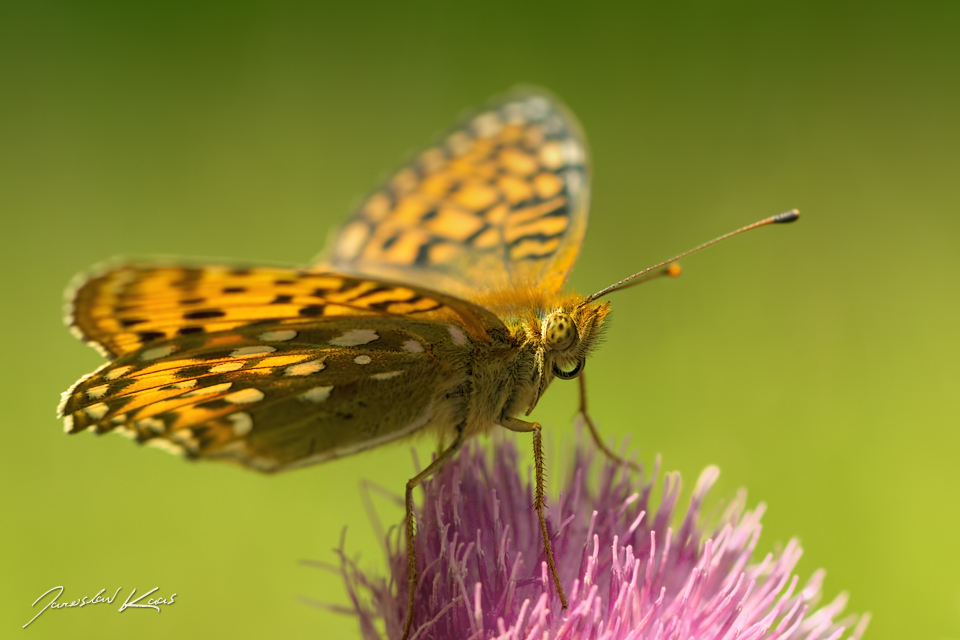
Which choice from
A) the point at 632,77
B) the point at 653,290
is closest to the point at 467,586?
the point at 653,290

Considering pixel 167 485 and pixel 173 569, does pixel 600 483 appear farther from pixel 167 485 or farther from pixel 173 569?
pixel 167 485

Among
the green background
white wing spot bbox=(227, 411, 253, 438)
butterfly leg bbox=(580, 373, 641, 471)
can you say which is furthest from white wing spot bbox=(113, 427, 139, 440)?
the green background

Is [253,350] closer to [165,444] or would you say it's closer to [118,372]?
[118,372]

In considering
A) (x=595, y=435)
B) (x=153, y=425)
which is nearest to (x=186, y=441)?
(x=153, y=425)

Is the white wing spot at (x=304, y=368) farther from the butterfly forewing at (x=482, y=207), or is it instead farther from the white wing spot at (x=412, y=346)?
the butterfly forewing at (x=482, y=207)

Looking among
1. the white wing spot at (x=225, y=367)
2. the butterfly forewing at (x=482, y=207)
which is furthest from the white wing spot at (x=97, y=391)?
the butterfly forewing at (x=482, y=207)
